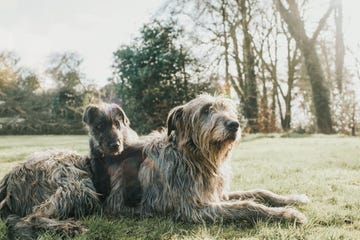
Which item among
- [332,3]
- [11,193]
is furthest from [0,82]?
[11,193]

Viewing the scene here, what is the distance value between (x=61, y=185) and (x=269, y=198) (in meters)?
2.35

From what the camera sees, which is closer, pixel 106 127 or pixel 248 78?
pixel 106 127

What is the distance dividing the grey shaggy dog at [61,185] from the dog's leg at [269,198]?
146 centimetres

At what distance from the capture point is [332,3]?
2202 cm

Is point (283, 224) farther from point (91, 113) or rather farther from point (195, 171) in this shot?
point (91, 113)

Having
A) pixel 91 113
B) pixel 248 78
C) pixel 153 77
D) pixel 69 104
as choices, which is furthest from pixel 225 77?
pixel 91 113

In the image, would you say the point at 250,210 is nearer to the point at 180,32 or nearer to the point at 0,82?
the point at 180,32

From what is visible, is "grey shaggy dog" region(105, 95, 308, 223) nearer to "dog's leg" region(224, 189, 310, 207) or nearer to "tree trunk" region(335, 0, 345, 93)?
"dog's leg" region(224, 189, 310, 207)

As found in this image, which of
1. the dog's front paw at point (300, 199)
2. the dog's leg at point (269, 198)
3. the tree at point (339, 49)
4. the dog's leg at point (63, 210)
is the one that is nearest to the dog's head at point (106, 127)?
the dog's leg at point (63, 210)

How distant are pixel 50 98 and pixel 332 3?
21229mm

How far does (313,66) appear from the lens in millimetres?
20266

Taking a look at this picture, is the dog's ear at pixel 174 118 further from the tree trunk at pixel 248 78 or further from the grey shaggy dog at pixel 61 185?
the tree trunk at pixel 248 78

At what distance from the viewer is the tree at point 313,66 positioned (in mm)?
20047

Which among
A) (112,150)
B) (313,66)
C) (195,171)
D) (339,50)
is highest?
(339,50)
